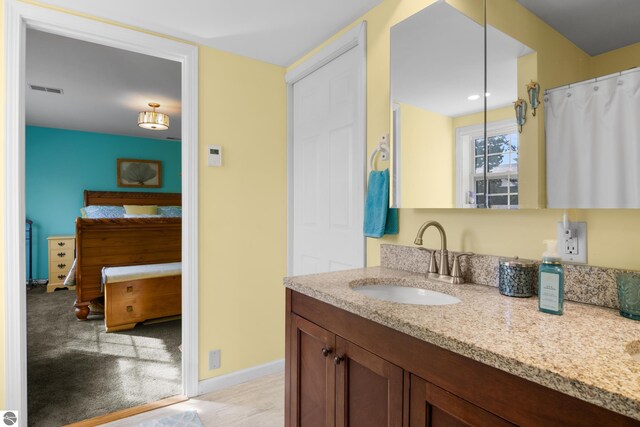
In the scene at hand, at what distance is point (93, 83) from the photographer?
3367 millimetres

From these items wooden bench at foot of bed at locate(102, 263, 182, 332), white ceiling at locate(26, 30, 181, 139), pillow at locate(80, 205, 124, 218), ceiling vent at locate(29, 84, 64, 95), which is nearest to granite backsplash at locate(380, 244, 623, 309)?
white ceiling at locate(26, 30, 181, 139)

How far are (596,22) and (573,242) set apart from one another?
664 millimetres

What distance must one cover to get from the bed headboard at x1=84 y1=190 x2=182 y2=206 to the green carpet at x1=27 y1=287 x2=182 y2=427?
2.33m

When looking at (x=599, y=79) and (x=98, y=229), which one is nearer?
(x=599, y=79)

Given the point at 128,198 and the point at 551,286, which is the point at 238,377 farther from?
the point at 128,198

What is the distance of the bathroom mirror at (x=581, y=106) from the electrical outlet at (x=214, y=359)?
207cm

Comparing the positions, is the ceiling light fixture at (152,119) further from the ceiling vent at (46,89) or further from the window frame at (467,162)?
the window frame at (467,162)

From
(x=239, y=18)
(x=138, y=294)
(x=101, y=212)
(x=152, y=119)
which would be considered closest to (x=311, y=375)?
(x=239, y=18)

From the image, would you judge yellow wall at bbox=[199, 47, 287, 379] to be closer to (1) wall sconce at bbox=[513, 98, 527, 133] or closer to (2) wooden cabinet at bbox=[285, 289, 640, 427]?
(2) wooden cabinet at bbox=[285, 289, 640, 427]

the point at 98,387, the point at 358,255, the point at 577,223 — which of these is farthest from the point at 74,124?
the point at 577,223

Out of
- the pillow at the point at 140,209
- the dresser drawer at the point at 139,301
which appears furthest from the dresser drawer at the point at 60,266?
the dresser drawer at the point at 139,301

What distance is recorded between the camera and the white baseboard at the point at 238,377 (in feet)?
7.36

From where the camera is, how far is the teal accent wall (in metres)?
5.24

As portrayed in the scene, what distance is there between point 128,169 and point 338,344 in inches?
239
